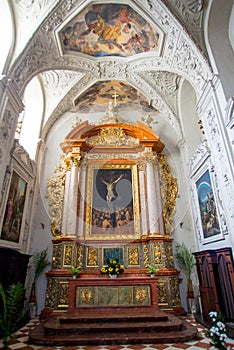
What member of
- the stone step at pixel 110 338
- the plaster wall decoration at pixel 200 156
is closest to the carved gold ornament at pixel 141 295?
the stone step at pixel 110 338

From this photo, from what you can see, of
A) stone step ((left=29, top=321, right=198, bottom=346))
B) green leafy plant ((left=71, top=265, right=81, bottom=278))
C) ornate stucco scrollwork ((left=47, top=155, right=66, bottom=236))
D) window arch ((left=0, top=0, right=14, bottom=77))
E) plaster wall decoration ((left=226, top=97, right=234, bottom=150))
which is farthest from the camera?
ornate stucco scrollwork ((left=47, top=155, right=66, bottom=236))

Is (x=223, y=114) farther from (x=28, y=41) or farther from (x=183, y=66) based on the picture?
(x=28, y=41)

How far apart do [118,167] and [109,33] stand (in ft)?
15.8

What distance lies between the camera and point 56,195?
31.4 feet

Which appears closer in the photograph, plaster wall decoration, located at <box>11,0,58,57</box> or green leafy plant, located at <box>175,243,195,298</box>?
plaster wall decoration, located at <box>11,0,58,57</box>

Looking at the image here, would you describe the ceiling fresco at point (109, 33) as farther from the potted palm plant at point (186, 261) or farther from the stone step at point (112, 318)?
the stone step at point (112, 318)

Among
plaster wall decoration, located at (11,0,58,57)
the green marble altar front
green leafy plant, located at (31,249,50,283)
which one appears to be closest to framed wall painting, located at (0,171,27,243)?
green leafy plant, located at (31,249,50,283)

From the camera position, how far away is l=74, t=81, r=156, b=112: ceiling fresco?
10578mm

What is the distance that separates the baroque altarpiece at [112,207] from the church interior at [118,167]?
0.04 metres

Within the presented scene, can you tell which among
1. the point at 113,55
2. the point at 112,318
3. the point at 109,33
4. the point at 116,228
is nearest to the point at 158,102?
the point at 113,55

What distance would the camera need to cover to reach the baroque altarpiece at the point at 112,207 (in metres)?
8.22

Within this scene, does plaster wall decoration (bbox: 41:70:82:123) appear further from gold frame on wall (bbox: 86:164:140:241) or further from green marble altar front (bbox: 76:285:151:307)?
green marble altar front (bbox: 76:285:151:307)

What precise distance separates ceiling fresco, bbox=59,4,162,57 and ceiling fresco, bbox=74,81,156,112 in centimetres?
181

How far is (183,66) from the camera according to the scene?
760cm
